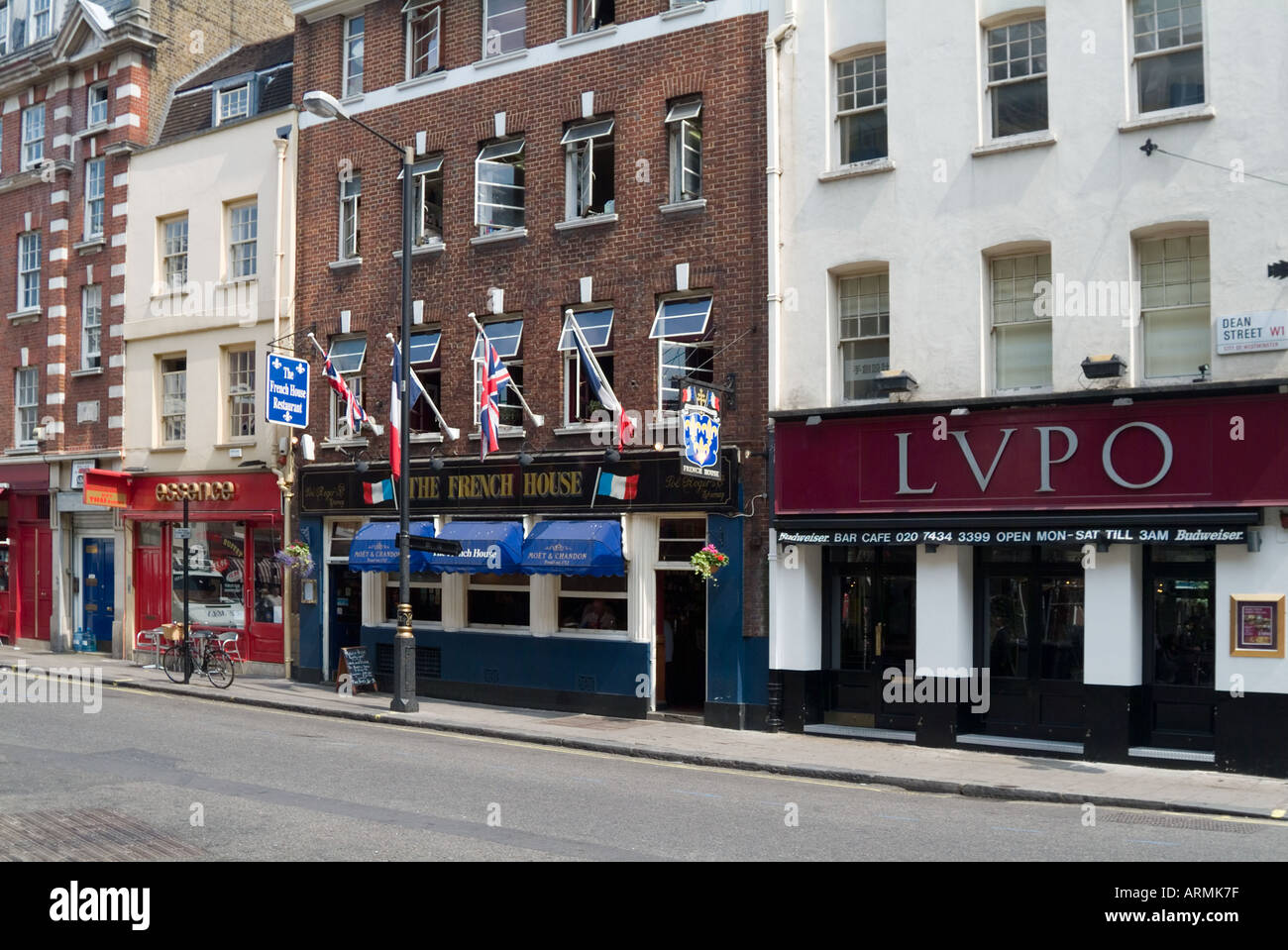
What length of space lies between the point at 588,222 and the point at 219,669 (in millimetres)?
10882

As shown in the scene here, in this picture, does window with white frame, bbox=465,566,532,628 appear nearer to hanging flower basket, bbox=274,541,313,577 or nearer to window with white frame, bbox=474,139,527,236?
hanging flower basket, bbox=274,541,313,577

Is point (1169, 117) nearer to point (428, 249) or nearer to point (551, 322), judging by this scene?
point (551, 322)

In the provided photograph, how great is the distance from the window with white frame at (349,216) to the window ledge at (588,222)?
209 inches

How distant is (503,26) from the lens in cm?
2300

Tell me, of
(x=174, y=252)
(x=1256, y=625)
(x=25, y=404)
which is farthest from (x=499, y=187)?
(x=25, y=404)

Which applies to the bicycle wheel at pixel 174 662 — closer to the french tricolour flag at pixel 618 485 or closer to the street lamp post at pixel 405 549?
the street lamp post at pixel 405 549

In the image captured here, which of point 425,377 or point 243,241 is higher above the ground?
point 243,241

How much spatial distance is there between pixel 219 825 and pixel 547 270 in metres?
13.0

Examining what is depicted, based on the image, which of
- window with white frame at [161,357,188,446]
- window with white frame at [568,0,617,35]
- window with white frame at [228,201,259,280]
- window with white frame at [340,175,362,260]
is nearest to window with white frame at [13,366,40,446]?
window with white frame at [161,357,188,446]

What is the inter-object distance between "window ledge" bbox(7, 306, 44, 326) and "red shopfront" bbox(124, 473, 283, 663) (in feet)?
21.0

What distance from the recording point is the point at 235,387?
27297 millimetres

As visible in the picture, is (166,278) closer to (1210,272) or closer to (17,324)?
(17,324)

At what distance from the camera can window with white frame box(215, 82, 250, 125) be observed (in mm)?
28734

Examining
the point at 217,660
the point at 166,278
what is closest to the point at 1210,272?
the point at 217,660
